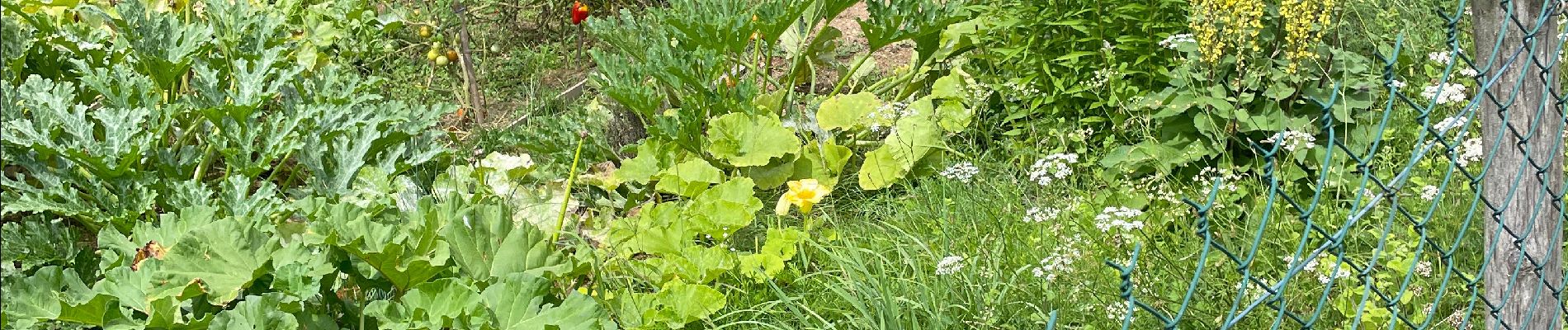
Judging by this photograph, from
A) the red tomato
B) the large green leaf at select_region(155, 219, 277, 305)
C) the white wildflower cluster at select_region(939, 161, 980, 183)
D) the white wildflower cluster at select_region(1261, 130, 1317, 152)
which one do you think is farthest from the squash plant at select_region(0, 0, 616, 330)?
the white wildflower cluster at select_region(1261, 130, 1317, 152)

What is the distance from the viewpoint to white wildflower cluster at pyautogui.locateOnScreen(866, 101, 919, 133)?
3.83 m

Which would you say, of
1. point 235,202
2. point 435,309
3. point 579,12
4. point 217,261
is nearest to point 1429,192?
point 435,309

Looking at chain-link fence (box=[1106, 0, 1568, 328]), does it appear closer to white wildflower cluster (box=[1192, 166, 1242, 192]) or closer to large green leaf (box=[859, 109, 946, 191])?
white wildflower cluster (box=[1192, 166, 1242, 192])

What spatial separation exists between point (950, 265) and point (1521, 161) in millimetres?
1061

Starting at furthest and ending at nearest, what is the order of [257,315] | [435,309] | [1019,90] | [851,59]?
[851,59]
[1019,90]
[435,309]
[257,315]

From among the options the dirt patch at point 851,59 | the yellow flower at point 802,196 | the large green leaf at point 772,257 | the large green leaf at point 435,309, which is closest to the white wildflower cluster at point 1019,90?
the yellow flower at point 802,196

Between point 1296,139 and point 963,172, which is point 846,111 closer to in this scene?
point 963,172

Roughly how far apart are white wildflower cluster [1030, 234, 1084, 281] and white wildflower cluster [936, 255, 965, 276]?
0.50 feet

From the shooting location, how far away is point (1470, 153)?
293 centimetres

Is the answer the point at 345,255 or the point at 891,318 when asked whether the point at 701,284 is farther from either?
the point at 345,255

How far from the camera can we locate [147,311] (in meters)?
2.43

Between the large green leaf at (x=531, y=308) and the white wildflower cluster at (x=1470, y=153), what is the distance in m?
1.83

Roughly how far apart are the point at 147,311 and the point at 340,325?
39 centimetres

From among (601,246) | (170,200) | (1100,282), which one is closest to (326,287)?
(170,200)
